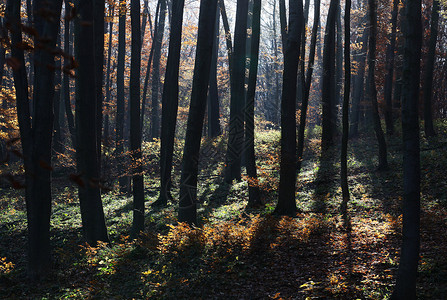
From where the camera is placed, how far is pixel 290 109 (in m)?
10.3

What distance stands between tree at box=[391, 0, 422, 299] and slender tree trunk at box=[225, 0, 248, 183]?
10.4 metres

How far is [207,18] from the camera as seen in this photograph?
374 inches

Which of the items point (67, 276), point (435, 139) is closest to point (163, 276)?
point (67, 276)

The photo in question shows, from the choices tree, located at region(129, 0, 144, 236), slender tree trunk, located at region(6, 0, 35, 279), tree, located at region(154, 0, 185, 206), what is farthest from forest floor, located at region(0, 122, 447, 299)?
tree, located at region(154, 0, 185, 206)

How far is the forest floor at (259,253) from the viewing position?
6.20m

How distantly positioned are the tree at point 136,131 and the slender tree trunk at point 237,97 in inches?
189

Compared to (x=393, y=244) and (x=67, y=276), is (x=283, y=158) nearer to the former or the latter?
(x=393, y=244)

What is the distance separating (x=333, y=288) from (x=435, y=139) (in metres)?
12.8

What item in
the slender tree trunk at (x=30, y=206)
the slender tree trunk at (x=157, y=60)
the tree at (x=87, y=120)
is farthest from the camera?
the slender tree trunk at (x=157, y=60)

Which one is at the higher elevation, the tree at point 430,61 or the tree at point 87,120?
the tree at point 430,61

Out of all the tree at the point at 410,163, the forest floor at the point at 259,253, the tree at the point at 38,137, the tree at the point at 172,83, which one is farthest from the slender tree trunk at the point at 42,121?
the tree at the point at 410,163

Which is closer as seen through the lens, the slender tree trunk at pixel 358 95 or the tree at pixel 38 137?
the tree at pixel 38 137

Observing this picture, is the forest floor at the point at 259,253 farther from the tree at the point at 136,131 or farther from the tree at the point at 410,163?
the tree at the point at 136,131

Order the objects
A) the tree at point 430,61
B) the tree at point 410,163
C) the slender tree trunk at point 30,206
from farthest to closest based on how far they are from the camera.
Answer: the tree at point 430,61 < the slender tree trunk at point 30,206 < the tree at point 410,163
